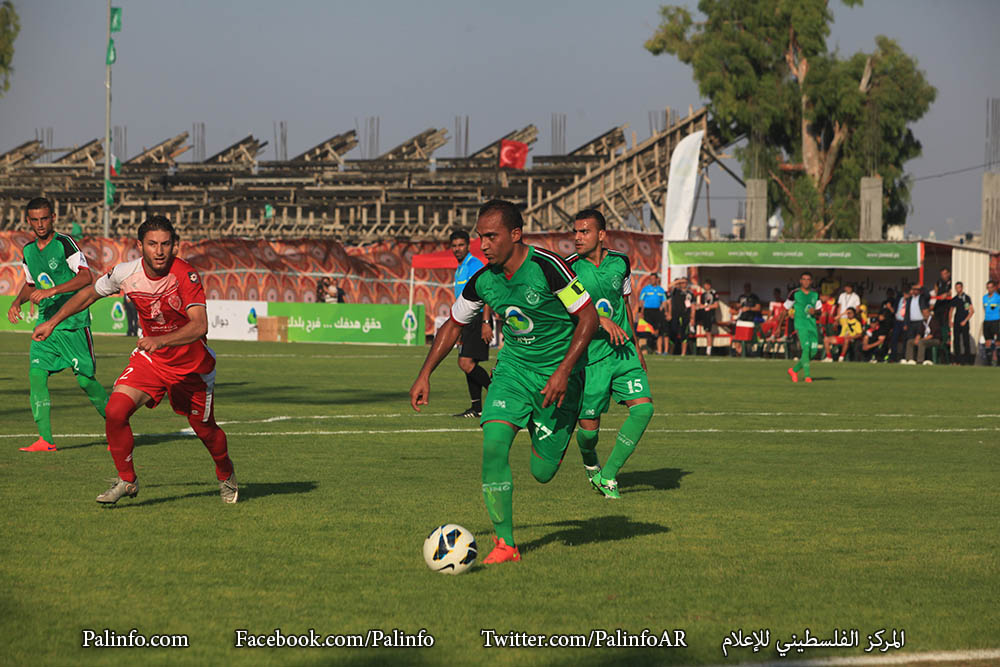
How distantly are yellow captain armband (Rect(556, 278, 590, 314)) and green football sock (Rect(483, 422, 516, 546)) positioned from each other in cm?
73

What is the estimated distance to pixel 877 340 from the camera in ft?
108

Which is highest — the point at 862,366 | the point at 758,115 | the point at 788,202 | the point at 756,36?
the point at 756,36

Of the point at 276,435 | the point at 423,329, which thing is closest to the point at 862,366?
the point at 423,329

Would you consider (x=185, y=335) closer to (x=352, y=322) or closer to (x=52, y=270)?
(x=52, y=270)

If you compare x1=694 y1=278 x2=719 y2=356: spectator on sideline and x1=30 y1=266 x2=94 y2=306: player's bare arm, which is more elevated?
x1=30 y1=266 x2=94 y2=306: player's bare arm

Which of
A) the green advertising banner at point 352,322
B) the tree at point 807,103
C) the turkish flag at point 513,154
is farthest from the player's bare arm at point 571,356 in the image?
the turkish flag at point 513,154

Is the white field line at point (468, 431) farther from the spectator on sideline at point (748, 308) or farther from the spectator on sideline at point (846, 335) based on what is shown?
the spectator on sideline at point (748, 308)

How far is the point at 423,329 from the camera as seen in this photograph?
37.2m

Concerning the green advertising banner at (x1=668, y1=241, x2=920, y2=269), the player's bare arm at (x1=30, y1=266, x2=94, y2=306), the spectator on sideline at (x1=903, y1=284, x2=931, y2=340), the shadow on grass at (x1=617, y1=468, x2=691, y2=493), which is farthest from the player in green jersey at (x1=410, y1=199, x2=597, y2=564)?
the green advertising banner at (x1=668, y1=241, x2=920, y2=269)

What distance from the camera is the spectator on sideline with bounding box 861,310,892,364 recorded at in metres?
32.8

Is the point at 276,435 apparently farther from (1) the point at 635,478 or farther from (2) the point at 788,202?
(2) the point at 788,202

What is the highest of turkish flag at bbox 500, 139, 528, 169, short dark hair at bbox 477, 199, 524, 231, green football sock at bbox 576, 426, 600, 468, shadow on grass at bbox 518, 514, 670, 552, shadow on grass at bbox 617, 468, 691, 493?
turkish flag at bbox 500, 139, 528, 169

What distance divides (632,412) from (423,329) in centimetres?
2778

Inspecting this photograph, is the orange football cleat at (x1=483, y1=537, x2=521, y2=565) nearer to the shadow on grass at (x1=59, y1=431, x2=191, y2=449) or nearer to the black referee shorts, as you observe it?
the shadow on grass at (x1=59, y1=431, x2=191, y2=449)
